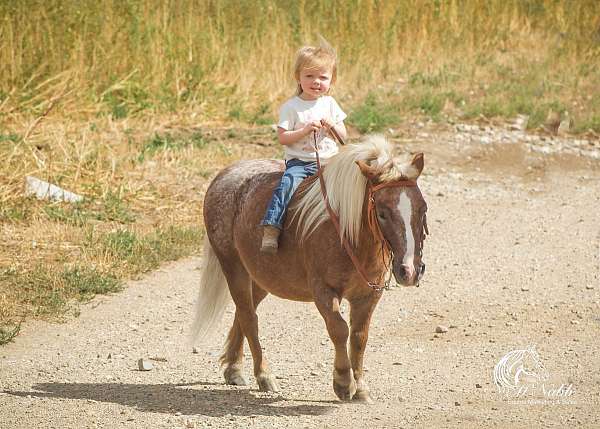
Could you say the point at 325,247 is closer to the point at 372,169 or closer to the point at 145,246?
the point at 372,169

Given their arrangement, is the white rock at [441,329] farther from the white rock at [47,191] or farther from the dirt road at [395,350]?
the white rock at [47,191]

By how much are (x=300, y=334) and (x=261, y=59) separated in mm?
6730

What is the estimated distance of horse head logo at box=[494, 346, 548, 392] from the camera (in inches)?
213

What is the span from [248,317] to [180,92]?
6.75 meters

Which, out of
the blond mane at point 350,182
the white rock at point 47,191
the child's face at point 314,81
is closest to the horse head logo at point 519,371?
the blond mane at point 350,182

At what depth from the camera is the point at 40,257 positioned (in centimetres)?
766

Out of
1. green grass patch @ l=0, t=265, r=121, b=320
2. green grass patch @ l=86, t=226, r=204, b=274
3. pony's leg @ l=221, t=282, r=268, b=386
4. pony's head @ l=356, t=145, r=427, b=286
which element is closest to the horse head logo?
pony's head @ l=356, t=145, r=427, b=286

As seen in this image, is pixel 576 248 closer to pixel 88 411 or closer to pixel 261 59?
pixel 88 411

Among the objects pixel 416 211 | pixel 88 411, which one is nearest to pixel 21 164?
pixel 88 411

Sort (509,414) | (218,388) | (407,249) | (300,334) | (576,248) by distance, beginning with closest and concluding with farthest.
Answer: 1. (407,249)
2. (509,414)
3. (218,388)
4. (300,334)
5. (576,248)

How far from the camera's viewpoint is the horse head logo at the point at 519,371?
5418mm

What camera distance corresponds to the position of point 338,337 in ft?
16.0

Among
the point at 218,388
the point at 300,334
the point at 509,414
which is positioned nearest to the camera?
the point at 509,414

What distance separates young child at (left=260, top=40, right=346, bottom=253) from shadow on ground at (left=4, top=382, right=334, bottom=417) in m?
0.79
